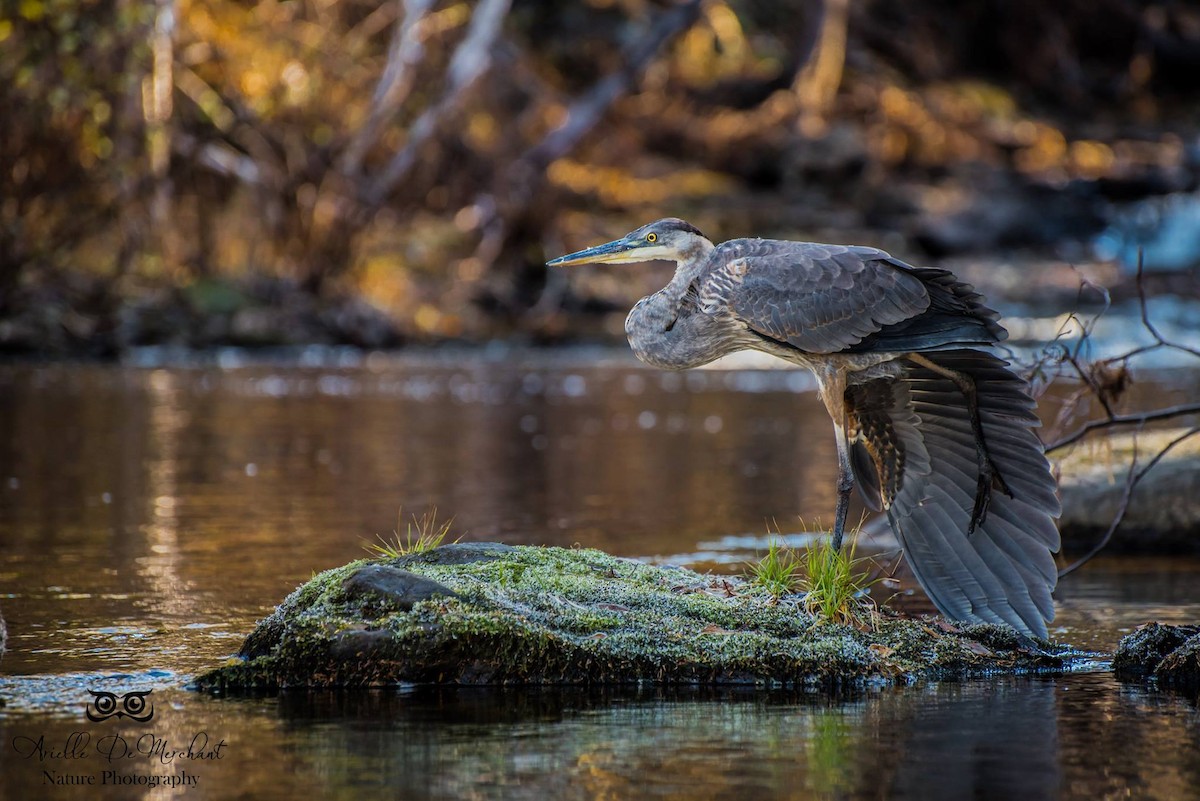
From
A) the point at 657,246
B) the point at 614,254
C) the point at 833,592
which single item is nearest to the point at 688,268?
the point at 657,246

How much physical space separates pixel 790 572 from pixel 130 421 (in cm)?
1148

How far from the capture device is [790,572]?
748cm

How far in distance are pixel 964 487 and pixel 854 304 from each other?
1.16 metres

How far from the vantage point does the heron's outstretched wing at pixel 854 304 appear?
7.58 metres

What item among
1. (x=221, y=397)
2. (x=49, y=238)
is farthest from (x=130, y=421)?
(x=49, y=238)

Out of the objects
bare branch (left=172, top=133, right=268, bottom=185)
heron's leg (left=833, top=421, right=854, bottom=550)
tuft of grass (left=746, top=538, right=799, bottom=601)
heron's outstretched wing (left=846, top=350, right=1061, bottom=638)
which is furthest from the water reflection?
bare branch (left=172, top=133, right=268, bottom=185)

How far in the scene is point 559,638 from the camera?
669cm

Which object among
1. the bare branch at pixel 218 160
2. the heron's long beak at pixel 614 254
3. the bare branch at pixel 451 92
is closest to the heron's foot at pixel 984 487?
the heron's long beak at pixel 614 254

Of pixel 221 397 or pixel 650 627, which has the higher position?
pixel 221 397

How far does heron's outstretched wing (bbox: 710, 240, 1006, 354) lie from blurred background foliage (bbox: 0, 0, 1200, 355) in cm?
1731

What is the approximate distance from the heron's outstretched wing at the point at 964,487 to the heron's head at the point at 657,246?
1.09 metres

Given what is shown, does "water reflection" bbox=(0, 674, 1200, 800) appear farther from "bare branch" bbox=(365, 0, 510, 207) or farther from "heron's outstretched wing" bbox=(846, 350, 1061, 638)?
"bare branch" bbox=(365, 0, 510, 207)

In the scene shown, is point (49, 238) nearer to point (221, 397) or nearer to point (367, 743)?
point (221, 397)

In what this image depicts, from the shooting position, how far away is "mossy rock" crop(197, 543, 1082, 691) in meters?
6.54
